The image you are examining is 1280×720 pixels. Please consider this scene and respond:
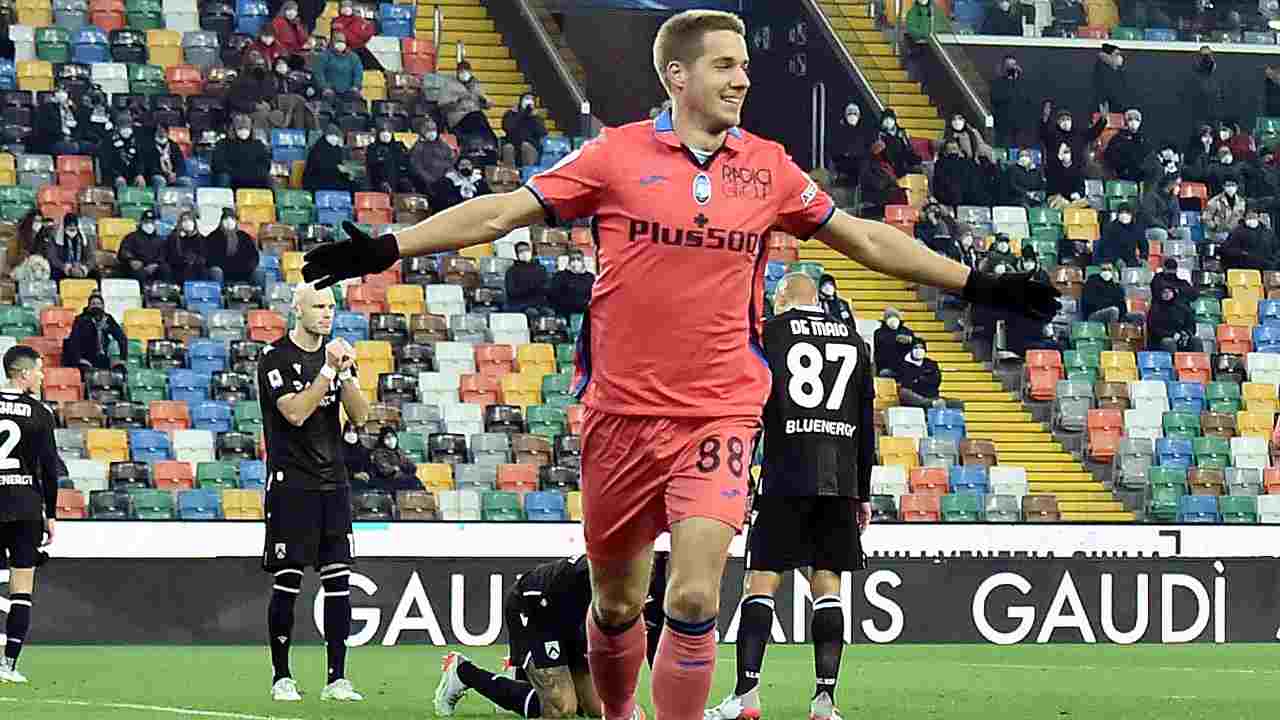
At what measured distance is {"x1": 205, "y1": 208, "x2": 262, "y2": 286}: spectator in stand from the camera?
21.5 metres

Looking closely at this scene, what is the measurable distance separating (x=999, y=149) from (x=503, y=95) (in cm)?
538

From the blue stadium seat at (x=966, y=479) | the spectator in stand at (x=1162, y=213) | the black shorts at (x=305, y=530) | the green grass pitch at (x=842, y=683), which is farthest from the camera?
the spectator in stand at (x=1162, y=213)

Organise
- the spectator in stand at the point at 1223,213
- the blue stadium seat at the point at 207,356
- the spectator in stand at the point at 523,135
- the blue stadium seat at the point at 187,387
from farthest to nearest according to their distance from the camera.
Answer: the spectator in stand at the point at 1223,213 < the spectator in stand at the point at 523,135 < the blue stadium seat at the point at 207,356 < the blue stadium seat at the point at 187,387

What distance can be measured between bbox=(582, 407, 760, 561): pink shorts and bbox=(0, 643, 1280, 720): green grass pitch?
11.7ft

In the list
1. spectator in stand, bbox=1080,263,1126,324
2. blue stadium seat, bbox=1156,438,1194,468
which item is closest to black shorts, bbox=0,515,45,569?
blue stadium seat, bbox=1156,438,1194,468

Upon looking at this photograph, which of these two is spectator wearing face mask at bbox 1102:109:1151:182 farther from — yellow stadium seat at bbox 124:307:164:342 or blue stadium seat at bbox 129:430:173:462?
blue stadium seat at bbox 129:430:173:462

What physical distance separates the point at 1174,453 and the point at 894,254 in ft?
54.0

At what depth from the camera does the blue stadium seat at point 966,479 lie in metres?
22.1

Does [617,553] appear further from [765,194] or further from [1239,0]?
[1239,0]

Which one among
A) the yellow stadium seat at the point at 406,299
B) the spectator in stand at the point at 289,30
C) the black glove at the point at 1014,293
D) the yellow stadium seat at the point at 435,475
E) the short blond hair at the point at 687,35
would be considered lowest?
the yellow stadium seat at the point at 435,475

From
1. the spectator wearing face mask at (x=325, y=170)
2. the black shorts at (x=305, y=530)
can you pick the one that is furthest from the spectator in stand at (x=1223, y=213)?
the black shorts at (x=305, y=530)

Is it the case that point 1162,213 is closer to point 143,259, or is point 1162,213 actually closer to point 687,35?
point 143,259

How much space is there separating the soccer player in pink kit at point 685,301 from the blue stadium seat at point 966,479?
49.0ft

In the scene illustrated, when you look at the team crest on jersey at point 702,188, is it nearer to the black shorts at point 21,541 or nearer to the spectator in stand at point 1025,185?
the black shorts at point 21,541
